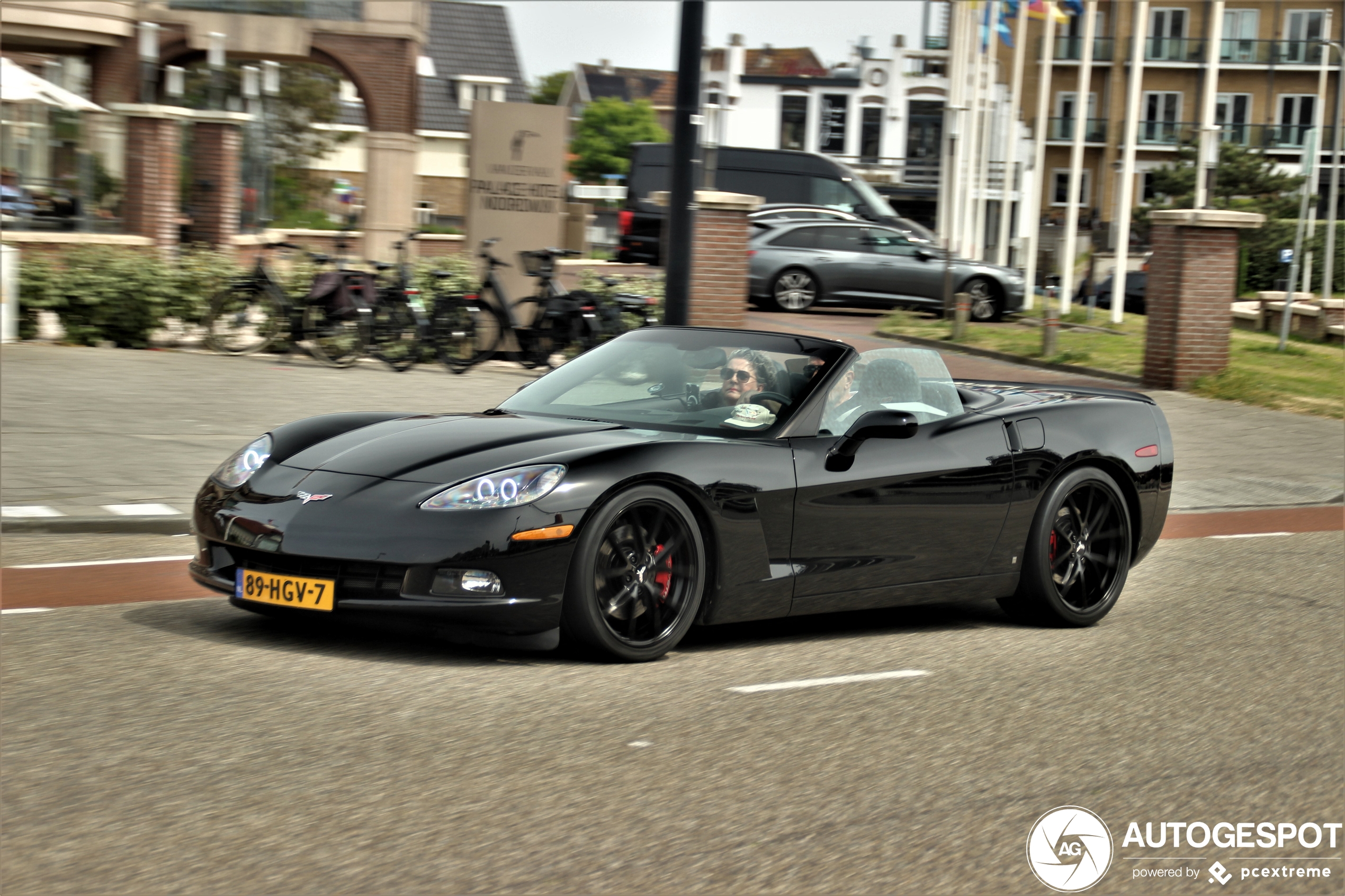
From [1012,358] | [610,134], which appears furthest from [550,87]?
[1012,358]

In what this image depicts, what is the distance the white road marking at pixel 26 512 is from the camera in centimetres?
816

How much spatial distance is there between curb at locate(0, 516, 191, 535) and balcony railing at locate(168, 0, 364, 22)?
2509 centimetres

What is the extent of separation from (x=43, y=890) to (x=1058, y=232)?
69.4 meters

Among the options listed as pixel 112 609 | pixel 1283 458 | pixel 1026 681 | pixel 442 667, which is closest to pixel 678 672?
pixel 442 667

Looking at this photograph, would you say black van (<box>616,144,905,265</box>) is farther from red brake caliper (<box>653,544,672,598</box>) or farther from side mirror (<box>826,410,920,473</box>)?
red brake caliper (<box>653,544,672,598</box>)

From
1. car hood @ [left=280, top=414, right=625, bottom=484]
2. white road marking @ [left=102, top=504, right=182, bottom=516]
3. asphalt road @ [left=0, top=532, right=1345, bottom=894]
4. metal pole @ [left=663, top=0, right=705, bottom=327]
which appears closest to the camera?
asphalt road @ [left=0, top=532, right=1345, bottom=894]

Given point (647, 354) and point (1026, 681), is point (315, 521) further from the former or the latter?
point (1026, 681)

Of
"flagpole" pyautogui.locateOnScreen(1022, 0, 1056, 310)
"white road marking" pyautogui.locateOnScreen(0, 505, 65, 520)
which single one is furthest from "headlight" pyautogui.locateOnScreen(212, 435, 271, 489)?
"flagpole" pyautogui.locateOnScreen(1022, 0, 1056, 310)

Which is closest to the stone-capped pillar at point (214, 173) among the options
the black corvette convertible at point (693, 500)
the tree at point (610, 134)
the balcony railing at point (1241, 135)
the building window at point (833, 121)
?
the black corvette convertible at point (693, 500)

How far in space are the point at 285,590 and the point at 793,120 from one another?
246ft

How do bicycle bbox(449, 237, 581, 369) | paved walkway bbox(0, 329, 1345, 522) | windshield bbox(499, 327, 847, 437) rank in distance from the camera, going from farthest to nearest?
bicycle bbox(449, 237, 581, 369)
paved walkway bbox(0, 329, 1345, 522)
windshield bbox(499, 327, 847, 437)

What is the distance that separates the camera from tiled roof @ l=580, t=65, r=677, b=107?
111688 millimetres

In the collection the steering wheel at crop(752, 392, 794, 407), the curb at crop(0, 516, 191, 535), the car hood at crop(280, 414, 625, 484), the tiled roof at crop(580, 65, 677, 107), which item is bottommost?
the curb at crop(0, 516, 191, 535)

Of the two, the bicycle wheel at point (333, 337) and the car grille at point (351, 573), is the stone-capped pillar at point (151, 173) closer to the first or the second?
the bicycle wheel at point (333, 337)
